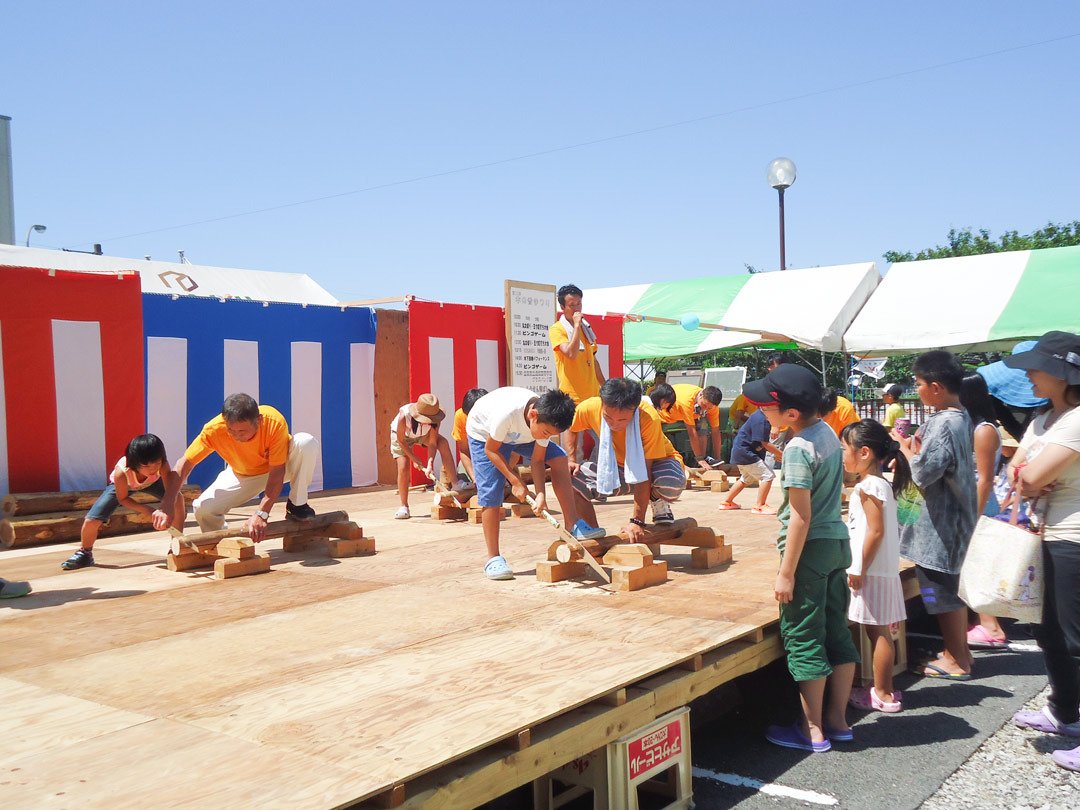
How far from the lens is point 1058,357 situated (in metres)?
3.36

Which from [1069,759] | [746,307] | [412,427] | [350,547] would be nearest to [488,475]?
[350,547]

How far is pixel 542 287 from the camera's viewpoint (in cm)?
1238

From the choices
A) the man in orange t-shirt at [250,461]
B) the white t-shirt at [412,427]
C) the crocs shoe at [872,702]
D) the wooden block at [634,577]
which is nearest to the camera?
the crocs shoe at [872,702]

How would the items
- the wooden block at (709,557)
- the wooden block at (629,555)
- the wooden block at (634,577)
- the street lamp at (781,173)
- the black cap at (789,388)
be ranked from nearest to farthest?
the black cap at (789,388) → the wooden block at (634,577) → the wooden block at (629,555) → the wooden block at (709,557) → the street lamp at (781,173)

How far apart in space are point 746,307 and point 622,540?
10.4 m

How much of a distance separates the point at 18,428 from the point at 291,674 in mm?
5771

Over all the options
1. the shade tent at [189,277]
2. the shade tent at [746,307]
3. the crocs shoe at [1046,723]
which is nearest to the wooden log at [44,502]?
the shade tent at [189,277]

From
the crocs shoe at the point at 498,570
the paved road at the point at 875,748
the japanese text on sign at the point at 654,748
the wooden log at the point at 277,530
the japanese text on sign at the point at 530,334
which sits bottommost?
the paved road at the point at 875,748

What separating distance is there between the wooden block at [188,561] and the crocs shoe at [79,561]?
0.71 meters

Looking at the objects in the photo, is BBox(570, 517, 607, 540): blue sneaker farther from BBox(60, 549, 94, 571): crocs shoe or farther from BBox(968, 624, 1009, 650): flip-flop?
BBox(60, 549, 94, 571): crocs shoe

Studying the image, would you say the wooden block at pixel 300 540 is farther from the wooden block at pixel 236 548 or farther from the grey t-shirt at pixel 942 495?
the grey t-shirt at pixel 942 495

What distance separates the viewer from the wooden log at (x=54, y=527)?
23.9ft

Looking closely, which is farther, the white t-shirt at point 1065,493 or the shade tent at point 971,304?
the shade tent at point 971,304

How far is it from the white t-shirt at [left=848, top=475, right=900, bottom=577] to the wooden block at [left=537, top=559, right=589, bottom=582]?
1.75 m
